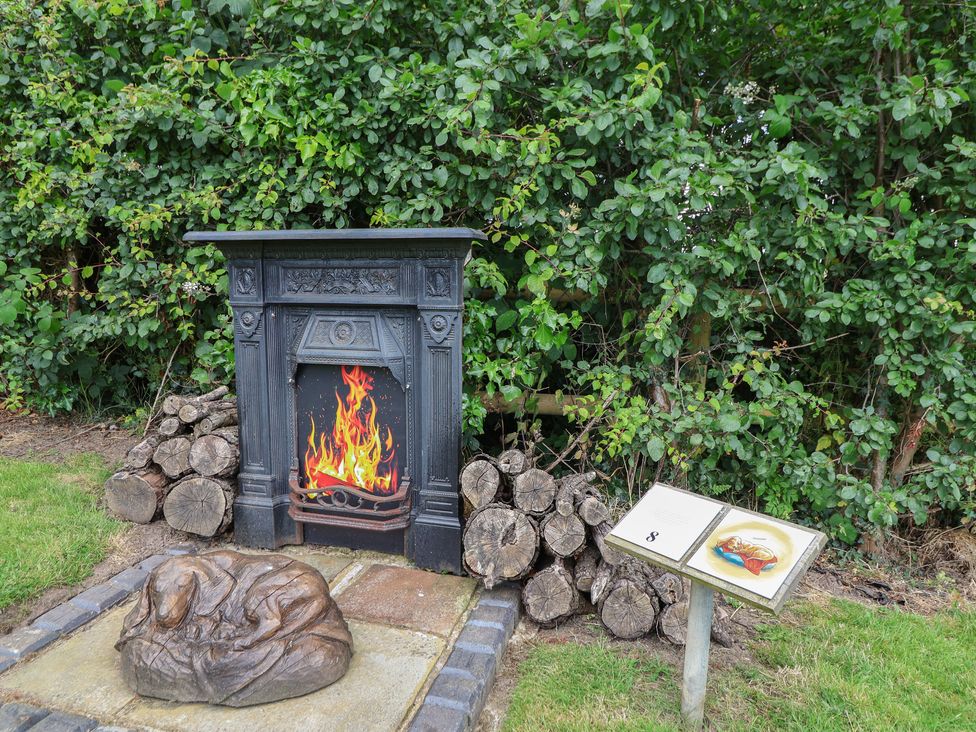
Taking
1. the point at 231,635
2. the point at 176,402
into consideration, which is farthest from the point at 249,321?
the point at 231,635

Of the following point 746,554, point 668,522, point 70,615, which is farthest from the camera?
point 70,615

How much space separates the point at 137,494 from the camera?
11.7 ft

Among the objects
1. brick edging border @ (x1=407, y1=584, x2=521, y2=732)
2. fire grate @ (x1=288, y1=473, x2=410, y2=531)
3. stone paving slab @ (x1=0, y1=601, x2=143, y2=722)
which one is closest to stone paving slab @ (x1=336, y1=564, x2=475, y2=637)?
brick edging border @ (x1=407, y1=584, x2=521, y2=732)

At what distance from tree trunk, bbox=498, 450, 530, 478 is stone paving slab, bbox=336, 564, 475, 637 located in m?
0.59

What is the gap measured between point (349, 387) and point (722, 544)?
200 cm

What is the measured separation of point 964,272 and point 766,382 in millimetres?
1174

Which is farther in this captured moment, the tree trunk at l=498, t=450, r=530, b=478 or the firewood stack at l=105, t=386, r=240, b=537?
the firewood stack at l=105, t=386, r=240, b=537

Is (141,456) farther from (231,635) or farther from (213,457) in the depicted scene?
(231,635)

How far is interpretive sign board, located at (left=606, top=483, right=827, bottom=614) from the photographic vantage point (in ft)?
6.32

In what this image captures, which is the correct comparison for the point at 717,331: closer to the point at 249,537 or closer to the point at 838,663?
the point at 838,663

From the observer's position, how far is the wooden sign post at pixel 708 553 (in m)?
1.94

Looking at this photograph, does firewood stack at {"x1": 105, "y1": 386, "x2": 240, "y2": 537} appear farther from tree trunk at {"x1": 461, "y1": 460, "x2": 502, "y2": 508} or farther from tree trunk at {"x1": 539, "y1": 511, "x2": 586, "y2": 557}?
tree trunk at {"x1": 539, "y1": 511, "x2": 586, "y2": 557}

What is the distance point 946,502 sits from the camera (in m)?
3.43

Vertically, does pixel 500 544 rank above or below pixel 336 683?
above
